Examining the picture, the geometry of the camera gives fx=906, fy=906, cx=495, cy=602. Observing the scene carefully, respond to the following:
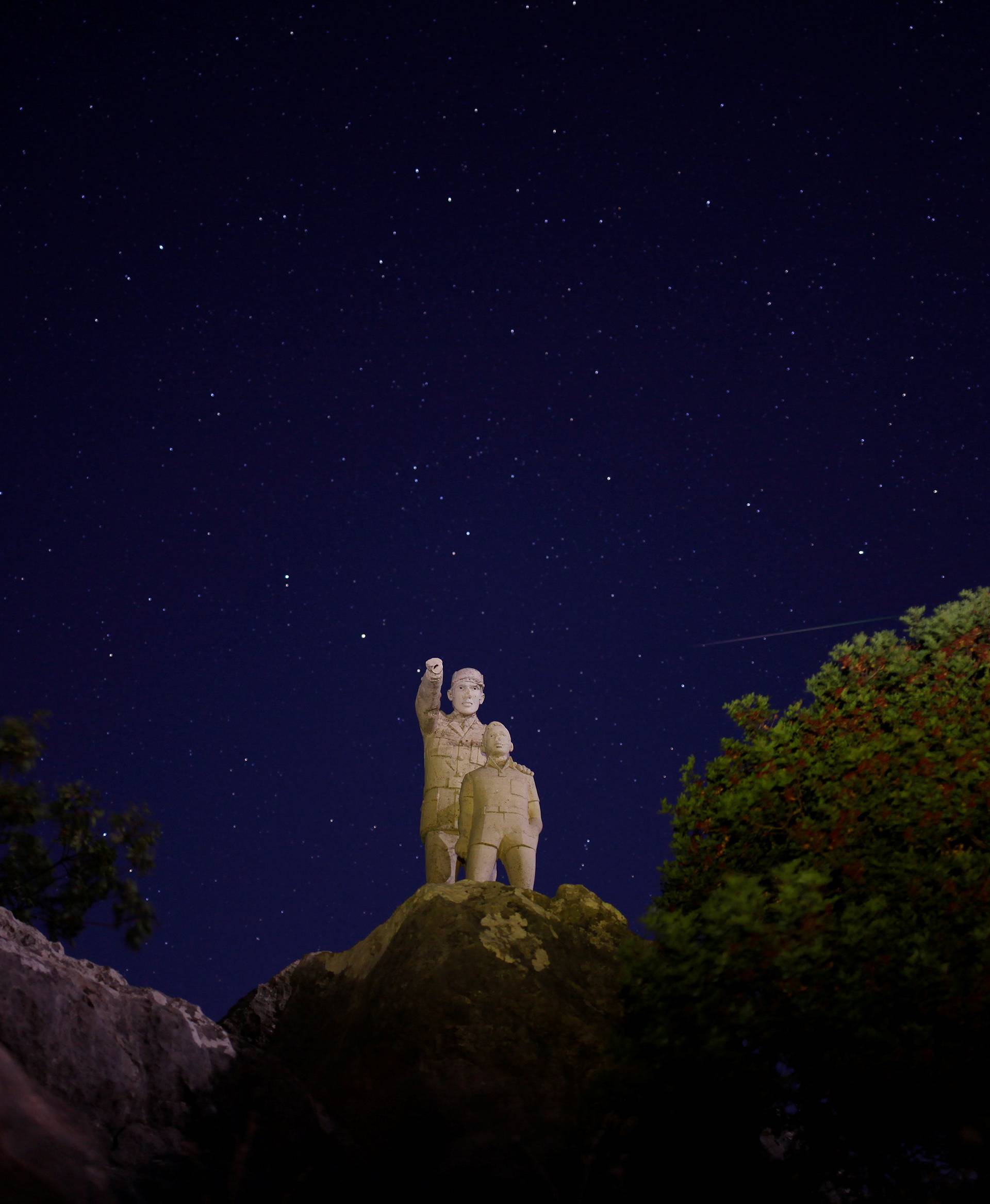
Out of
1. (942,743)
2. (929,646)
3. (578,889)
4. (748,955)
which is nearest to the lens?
(748,955)

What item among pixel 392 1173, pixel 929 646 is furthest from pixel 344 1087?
pixel 929 646

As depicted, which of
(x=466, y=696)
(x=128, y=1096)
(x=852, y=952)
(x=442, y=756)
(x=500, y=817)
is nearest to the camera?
(x=852, y=952)

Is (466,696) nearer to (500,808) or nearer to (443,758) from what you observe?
(443,758)

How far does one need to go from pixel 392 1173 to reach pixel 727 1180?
3230mm

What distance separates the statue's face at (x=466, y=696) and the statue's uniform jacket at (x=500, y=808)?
1.94 meters

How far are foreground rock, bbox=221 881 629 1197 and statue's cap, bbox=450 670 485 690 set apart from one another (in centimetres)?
573

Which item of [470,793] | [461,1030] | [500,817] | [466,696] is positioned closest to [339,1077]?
[461,1030]

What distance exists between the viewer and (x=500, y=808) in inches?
587

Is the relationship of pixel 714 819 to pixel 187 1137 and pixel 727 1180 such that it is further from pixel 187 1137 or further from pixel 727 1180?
pixel 187 1137

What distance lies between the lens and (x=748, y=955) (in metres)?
7.93

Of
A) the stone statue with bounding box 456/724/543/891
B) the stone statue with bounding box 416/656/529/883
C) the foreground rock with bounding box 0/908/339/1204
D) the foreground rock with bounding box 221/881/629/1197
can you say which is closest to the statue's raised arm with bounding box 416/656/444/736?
the stone statue with bounding box 416/656/529/883

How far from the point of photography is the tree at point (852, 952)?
7715 millimetres

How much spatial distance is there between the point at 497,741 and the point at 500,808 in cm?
110

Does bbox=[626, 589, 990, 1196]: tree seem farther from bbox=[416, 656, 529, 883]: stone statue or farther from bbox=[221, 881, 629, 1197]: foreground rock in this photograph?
bbox=[416, 656, 529, 883]: stone statue
